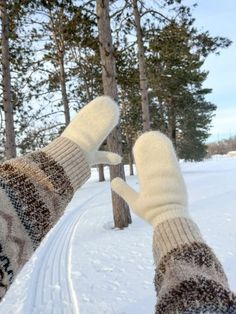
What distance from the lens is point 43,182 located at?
1124 millimetres

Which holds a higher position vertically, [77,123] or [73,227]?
[77,123]

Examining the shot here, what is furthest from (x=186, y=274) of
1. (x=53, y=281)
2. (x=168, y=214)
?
(x=53, y=281)

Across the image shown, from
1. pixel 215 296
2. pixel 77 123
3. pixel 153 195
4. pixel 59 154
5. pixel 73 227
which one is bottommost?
pixel 73 227

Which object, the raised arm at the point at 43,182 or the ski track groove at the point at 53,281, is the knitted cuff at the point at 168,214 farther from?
the ski track groove at the point at 53,281

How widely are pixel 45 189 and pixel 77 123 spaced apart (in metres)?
0.32

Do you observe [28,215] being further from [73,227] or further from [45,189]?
[73,227]

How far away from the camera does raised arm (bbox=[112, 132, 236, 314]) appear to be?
39.5 inches

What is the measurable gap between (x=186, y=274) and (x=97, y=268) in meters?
5.38

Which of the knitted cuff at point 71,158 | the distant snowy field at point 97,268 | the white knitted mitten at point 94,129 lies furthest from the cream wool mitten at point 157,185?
the distant snowy field at point 97,268

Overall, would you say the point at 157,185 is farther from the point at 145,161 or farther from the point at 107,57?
the point at 107,57

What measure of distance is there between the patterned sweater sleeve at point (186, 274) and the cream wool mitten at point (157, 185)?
6 cm

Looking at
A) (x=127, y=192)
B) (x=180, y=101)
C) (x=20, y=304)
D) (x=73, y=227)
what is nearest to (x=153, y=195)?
(x=127, y=192)

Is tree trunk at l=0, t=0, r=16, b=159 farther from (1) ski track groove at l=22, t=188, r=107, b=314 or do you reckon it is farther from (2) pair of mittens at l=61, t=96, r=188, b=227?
(2) pair of mittens at l=61, t=96, r=188, b=227

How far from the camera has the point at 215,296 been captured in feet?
3.27
